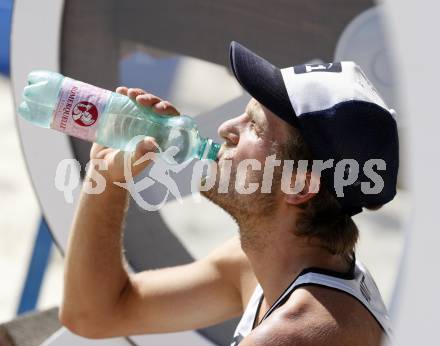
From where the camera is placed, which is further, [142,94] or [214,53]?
[214,53]

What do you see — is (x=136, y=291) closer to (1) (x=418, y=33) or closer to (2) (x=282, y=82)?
(2) (x=282, y=82)

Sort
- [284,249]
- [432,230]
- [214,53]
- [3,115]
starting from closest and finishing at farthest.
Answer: [432,230] → [284,249] → [214,53] → [3,115]

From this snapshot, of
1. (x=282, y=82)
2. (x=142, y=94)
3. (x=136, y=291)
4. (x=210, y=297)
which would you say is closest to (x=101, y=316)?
(x=136, y=291)

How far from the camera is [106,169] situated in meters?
1.63

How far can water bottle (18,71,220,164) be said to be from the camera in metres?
1.50

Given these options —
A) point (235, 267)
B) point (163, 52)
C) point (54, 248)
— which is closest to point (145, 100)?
point (235, 267)

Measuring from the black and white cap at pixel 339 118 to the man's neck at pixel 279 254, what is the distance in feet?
0.29

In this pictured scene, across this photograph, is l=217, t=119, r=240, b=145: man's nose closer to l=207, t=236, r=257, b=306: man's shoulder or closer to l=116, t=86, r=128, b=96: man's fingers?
l=116, t=86, r=128, b=96: man's fingers

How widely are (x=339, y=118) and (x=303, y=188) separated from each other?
0.14 metres

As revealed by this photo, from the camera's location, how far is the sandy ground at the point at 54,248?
3221 millimetres

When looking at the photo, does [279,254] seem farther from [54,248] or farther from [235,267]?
[54,248]

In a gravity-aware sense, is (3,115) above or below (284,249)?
below

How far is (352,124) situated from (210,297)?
0.52m

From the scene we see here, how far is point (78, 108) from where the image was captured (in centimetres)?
150
